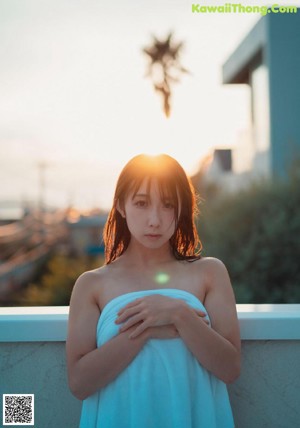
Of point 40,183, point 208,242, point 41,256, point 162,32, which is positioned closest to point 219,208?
point 208,242

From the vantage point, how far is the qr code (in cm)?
237

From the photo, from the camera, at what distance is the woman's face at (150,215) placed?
6.45 ft

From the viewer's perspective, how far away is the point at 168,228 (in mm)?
1992

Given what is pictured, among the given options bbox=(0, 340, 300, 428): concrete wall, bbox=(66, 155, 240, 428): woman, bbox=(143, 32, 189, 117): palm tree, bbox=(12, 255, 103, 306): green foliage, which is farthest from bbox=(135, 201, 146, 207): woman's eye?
bbox=(143, 32, 189, 117): palm tree

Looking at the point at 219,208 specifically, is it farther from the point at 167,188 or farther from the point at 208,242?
the point at 167,188

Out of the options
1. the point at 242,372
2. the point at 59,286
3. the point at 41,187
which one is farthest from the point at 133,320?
the point at 41,187

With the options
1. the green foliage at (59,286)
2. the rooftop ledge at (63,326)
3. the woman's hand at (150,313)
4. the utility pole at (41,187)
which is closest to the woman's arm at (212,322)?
the woman's hand at (150,313)

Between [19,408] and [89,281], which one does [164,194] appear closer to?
[89,281]

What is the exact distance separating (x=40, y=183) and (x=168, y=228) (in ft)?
178

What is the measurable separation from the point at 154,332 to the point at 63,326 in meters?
0.51

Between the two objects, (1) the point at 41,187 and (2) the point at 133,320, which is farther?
(1) the point at 41,187

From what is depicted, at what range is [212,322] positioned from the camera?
6.46 ft

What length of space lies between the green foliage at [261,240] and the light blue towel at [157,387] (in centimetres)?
590

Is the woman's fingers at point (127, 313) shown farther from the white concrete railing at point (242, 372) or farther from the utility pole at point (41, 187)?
the utility pole at point (41, 187)
